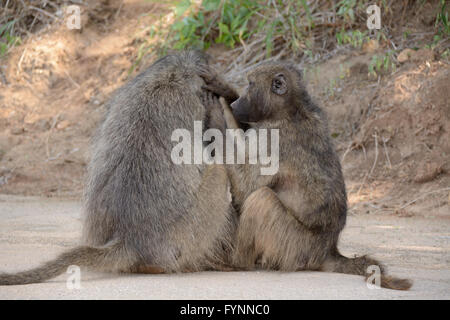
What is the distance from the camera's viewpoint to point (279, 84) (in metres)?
4.29

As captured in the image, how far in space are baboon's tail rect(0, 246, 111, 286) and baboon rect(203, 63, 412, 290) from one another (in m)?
0.89

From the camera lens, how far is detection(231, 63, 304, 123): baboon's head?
4.20 meters

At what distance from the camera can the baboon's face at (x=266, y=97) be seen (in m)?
4.20

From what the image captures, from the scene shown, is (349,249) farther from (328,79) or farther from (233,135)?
(328,79)

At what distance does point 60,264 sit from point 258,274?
1188mm

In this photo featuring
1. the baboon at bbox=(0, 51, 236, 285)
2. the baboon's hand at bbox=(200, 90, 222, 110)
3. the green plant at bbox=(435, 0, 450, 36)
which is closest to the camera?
the baboon at bbox=(0, 51, 236, 285)

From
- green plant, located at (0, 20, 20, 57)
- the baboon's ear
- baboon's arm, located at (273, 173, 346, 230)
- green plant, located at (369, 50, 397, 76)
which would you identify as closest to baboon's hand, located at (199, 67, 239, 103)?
the baboon's ear

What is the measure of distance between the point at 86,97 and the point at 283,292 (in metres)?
6.95

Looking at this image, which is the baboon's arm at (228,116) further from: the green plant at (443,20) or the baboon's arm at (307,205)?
the green plant at (443,20)

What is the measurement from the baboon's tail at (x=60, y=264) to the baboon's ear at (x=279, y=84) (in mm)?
1549

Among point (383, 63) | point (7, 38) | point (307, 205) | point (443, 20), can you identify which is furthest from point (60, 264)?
point (7, 38)

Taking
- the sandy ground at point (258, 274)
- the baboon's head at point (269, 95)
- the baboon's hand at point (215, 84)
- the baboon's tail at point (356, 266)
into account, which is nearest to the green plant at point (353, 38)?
the sandy ground at point (258, 274)

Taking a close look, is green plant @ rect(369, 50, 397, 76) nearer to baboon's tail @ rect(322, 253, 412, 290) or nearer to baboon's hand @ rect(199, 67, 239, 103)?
baboon's hand @ rect(199, 67, 239, 103)

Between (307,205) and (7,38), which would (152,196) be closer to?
(307,205)
